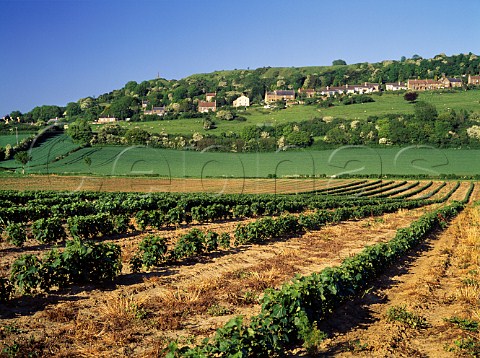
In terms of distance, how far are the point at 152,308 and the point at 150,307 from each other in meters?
0.09

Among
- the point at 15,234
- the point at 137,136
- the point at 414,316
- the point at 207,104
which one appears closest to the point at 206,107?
the point at 207,104

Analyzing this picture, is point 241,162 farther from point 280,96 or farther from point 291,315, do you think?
point 280,96

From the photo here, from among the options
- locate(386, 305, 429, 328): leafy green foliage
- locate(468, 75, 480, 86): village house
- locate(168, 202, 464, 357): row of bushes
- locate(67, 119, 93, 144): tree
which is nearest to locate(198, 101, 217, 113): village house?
locate(67, 119, 93, 144): tree

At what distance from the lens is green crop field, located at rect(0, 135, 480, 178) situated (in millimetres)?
69875

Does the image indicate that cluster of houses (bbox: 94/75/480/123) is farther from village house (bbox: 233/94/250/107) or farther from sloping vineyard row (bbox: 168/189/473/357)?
sloping vineyard row (bbox: 168/189/473/357)

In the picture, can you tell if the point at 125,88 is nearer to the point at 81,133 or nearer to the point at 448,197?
the point at 81,133

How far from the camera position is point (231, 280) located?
15461 mm

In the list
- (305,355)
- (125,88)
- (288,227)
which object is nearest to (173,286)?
(305,355)

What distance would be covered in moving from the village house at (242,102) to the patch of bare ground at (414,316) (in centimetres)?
12850

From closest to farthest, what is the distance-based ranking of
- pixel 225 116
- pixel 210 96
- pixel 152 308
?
pixel 152 308 < pixel 225 116 < pixel 210 96

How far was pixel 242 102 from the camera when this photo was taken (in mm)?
146250

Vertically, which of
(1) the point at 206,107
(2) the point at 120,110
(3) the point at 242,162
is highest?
(1) the point at 206,107

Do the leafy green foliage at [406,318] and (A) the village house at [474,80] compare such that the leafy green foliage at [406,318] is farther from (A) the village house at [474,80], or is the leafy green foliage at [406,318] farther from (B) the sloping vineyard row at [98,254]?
(A) the village house at [474,80]

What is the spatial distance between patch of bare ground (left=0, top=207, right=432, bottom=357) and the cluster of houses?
382ft
